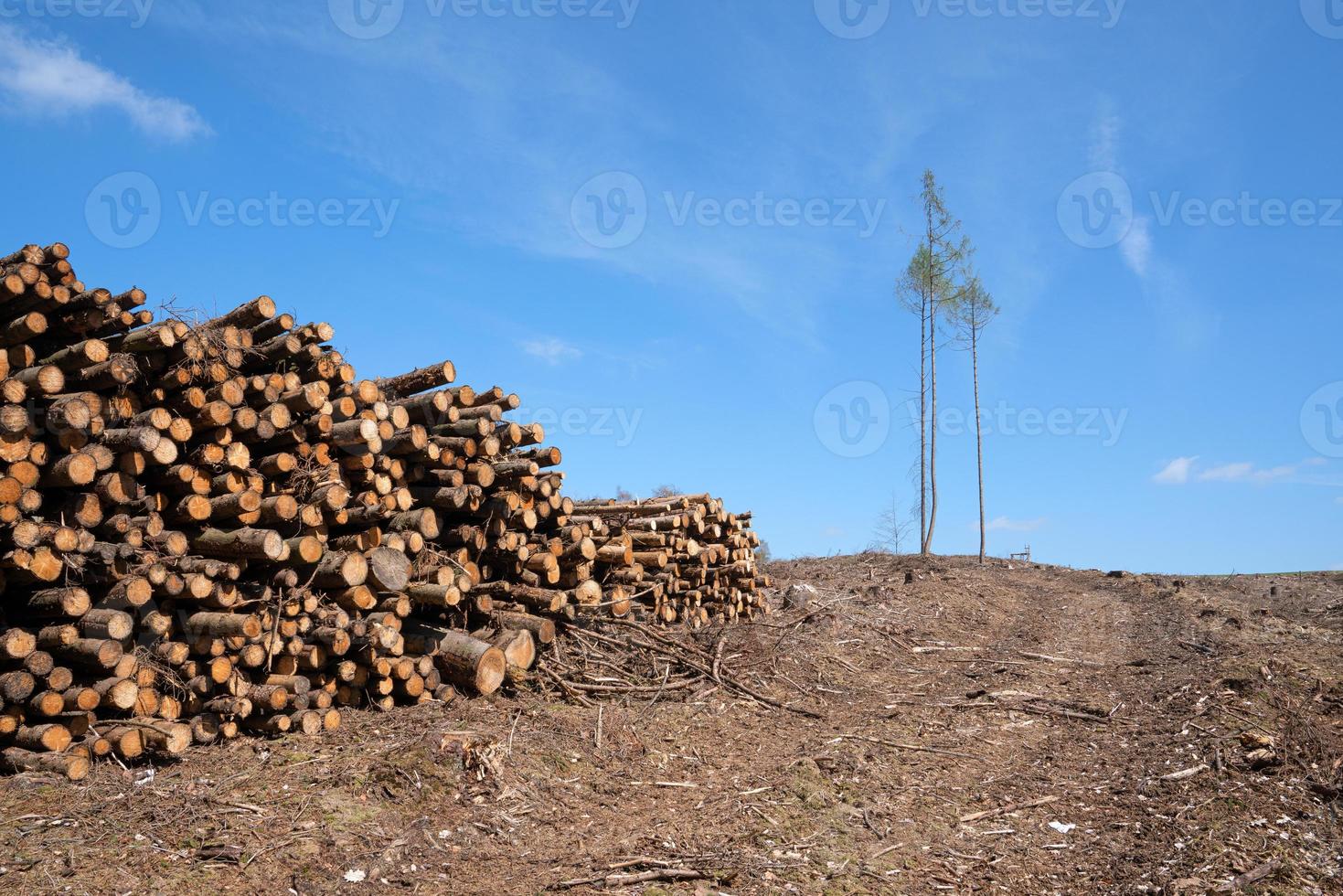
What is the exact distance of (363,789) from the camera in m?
6.10

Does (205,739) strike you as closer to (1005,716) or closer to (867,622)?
(1005,716)

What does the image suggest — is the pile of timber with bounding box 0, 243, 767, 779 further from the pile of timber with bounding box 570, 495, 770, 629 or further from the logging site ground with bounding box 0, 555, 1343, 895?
the pile of timber with bounding box 570, 495, 770, 629

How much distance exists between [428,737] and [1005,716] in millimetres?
6538

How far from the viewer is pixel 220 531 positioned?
7.39m

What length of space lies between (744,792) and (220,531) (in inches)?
197

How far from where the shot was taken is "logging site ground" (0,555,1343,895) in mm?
5348

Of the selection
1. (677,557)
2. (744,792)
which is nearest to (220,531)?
(744,792)

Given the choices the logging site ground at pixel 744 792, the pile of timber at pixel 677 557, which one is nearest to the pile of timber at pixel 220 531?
the logging site ground at pixel 744 792

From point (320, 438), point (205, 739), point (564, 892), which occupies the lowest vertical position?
point (564, 892)

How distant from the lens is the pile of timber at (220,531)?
657cm

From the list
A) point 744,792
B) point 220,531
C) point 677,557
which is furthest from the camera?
point 677,557

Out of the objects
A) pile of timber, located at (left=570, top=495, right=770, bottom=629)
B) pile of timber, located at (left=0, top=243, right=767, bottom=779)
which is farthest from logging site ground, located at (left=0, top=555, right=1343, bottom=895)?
pile of timber, located at (left=570, top=495, right=770, bottom=629)

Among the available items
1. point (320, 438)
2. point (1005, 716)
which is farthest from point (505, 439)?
point (1005, 716)

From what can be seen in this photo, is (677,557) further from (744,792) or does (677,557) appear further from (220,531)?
(220,531)
